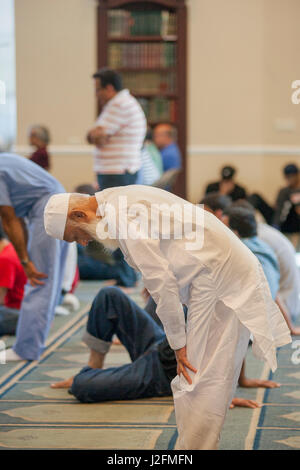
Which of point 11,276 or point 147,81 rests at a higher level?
point 147,81

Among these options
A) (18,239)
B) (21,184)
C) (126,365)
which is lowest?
(126,365)

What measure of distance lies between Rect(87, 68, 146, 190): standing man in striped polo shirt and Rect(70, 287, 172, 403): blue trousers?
2.26 meters

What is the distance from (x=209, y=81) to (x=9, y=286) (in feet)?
16.0

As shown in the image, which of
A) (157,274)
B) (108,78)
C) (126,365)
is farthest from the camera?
(108,78)

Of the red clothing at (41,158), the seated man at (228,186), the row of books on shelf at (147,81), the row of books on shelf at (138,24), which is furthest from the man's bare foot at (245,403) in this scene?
the row of books on shelf at (138,24)

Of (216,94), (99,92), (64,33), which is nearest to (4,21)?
(64,33)

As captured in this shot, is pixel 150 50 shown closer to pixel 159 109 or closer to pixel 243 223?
pixel 159 109

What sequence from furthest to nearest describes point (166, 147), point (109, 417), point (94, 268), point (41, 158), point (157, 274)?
point (166, 147) → point (41, 158) → point (94, 268) → point (109, 417) → point (157, 274)

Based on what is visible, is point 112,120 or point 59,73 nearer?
point 112,120

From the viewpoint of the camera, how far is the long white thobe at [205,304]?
2254 mm

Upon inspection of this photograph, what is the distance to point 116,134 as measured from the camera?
5.38 metres

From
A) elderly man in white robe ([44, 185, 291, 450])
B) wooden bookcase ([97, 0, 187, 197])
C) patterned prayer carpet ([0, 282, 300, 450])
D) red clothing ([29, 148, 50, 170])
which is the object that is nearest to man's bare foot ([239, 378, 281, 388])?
patterned prayer carpet ([0, 282, 300, 450])

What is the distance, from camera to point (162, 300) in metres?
2.20

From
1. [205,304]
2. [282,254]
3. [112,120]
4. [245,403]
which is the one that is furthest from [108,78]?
[205,304]
